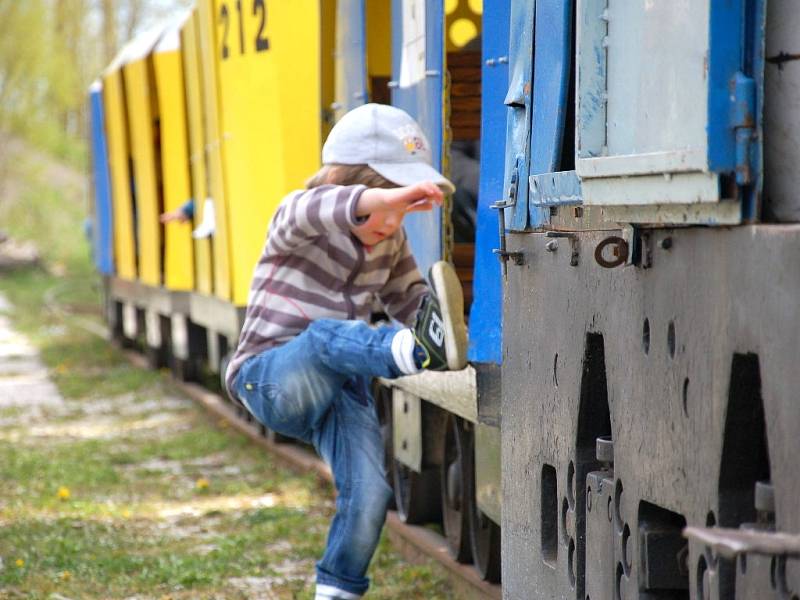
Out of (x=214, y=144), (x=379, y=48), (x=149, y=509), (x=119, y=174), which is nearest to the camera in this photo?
(x=379, y=48)

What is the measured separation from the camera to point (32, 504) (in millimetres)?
8141

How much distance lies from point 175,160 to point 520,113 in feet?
28.1

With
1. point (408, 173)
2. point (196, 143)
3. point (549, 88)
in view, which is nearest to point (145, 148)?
point (196, 143)

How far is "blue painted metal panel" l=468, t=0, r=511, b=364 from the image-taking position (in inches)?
191

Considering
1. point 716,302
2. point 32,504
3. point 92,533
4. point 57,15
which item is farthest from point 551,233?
point 57,15

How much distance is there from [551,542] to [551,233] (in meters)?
0.76

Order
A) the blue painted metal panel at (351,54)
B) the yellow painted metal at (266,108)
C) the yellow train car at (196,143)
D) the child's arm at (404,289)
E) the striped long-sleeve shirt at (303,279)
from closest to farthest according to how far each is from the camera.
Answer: the striped long-sleeve shirt at (303,279) → the child's arm at (404,289) → the blue painted metal panel at (351,54) → the yellow painted metal at (266,108) → the yellow train car at (196,143)

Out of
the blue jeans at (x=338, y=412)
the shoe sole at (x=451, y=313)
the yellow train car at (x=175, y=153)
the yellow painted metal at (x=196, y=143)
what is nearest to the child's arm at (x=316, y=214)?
the blue jeans at (x=338, y=412)

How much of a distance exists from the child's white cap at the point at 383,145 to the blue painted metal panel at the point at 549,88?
0.95 metres

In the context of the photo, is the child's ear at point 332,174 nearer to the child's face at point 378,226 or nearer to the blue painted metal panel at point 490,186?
the child's face at point 378,226

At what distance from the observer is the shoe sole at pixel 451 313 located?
4262mm

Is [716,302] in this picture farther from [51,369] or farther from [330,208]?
[51,369]

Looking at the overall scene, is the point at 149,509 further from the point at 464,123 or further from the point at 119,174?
the point at 119,174

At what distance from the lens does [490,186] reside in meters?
4.92
